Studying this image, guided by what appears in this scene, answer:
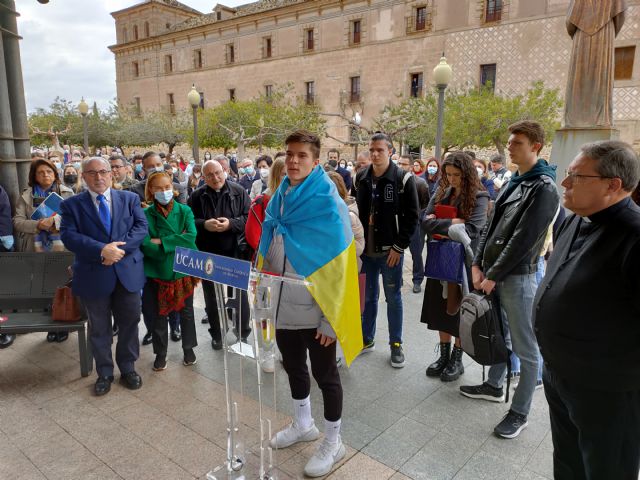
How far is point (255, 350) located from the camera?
238cm

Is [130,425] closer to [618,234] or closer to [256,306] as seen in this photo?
[256,306]

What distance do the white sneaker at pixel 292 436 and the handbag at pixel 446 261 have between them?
1585 millimetres

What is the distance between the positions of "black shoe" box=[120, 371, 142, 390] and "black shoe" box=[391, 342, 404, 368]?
7.14 feet

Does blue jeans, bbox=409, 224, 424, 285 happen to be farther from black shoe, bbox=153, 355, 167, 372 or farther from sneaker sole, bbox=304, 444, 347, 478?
sneaker sole, bbox=304, 444, 347, 478

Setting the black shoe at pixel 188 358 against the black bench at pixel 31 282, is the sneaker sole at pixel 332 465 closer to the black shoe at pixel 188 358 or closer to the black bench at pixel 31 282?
the black shoe at pixel 188 358

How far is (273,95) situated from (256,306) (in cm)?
3253

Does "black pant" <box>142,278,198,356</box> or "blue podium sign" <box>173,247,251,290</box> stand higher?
"blue podium sign" <box>173,247,251,290</box>

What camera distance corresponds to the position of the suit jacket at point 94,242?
3484 mm

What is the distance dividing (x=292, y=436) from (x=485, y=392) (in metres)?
1.57

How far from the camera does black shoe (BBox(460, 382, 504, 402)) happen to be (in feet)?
11.4

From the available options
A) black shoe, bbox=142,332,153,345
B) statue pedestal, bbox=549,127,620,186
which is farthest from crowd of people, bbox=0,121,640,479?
statue pedestal, bbox=549,127,620,186

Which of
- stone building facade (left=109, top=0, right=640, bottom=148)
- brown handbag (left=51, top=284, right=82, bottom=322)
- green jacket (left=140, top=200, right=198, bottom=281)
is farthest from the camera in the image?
stone building facade (left=109, top=0, right=640, bottom=148)

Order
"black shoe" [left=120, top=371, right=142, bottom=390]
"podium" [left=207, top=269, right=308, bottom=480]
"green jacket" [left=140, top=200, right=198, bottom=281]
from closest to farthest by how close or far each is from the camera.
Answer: "podium" [left=207, top=269, right=308, bottom=480] < "black shoe" [left=120, top=371, right=142, bottom=390] < "green jacket" [left=140, top=200, right=198, bottom=281]

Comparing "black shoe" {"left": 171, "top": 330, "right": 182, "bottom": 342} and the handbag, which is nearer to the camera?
the handbag
